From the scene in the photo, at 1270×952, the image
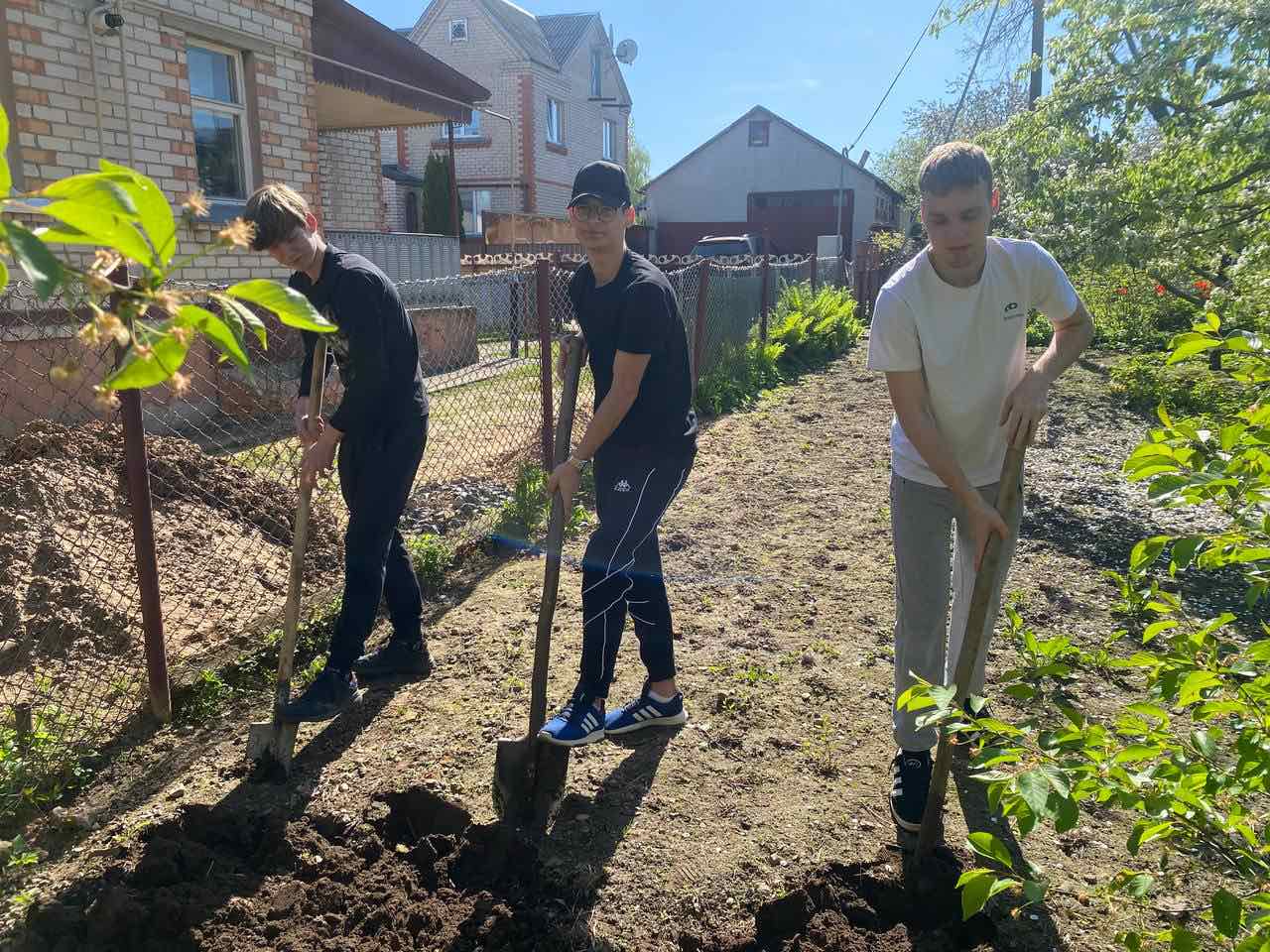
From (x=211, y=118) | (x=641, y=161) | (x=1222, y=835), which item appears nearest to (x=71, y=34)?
(x=211, y=118)

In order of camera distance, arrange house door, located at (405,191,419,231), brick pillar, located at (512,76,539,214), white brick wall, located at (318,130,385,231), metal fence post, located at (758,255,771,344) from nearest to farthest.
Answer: metal fence post, located at (758,255,771,344)
white brick wall, located at (318,130,385,231)
house door, located at (405,191,419,231)
brick pillar, located at (512,76,539,214)

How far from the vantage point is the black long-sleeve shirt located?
295 centimetres

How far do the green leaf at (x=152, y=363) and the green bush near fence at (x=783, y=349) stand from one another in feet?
26.9

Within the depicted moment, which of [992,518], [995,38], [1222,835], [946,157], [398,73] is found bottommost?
[1222,835]

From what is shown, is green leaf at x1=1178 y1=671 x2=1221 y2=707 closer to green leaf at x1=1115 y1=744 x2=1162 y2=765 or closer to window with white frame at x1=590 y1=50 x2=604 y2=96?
green leaf at x1=1115 y1=744 x2=1162 y2=765

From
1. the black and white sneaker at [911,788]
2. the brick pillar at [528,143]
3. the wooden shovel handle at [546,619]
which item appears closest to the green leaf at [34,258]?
the wooden shovel handle at [546,619]

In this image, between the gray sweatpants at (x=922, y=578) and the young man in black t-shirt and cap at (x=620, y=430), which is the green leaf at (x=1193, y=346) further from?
the young man in black t-shirt and cap at (x=620, y=430)

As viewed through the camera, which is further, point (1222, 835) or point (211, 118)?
point (211, 118)

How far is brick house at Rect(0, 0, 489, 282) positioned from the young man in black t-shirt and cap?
5.90 m

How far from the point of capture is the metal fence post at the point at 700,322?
360 inches

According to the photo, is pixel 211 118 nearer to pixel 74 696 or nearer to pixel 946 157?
pixel 74 696

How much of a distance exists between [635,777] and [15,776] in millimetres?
1962

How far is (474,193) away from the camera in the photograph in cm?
2830

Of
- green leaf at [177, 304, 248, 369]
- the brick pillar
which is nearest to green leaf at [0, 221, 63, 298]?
green leaf at [177, 304, 248, 369]
